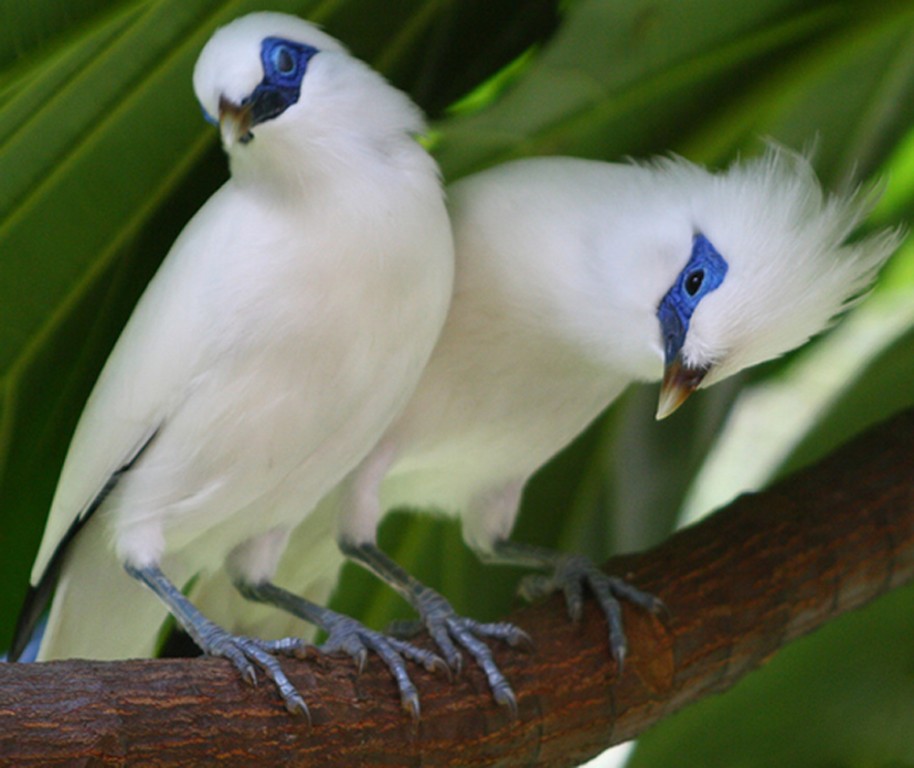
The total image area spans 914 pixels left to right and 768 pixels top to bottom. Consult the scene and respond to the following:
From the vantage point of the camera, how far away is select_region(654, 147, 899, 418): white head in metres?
1.67

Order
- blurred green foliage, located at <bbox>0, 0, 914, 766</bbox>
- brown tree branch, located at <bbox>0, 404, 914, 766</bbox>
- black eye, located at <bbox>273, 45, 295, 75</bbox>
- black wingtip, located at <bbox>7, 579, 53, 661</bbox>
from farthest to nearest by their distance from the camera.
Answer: black wingtip, located at <bbox>7, 579, 53, 661</bbox>
blurred green foliage, located at <bbox>0, 0, 914, 766</bbox>
black eye, located at <bbox>273, 45, 295, 75</bbox>
brown tree branch, located at <bbox>0, 404, 914, 766</bbox>

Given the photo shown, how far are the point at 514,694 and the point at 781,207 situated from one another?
0.73m

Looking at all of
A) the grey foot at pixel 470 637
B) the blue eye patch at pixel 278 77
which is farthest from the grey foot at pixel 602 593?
the blue eye patch at pixel 278 77

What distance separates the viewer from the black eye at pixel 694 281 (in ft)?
5.70

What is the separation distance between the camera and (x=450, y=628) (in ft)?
6.15

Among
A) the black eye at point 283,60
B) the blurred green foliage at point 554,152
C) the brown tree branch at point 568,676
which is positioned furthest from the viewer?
the blurred green foliage at point 554,152

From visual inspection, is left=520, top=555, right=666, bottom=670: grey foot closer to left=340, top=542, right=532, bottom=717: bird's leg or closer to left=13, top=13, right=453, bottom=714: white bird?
left=340, top=542, right=532, bottom=717: bird's leg

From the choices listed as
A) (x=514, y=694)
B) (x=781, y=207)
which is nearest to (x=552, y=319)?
(x=781, y=207)

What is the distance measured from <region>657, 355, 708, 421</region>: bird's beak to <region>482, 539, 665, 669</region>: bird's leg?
39cm

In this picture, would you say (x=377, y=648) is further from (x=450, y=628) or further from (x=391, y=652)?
(x=450, y=628)

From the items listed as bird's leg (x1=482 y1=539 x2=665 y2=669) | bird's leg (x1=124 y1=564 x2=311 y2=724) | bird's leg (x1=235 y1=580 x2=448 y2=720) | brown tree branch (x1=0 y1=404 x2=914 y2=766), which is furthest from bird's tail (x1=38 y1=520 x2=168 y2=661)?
bird's leg (x1=482 y1=539 x2=665 y2=669)

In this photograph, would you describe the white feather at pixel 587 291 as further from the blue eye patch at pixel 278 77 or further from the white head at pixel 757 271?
the blue eye patch at pixel 278 77

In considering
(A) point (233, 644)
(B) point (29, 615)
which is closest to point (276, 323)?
(A) point (233, 644)

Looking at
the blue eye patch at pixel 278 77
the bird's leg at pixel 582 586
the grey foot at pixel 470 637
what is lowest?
the bird's leg at pixel 582 586
